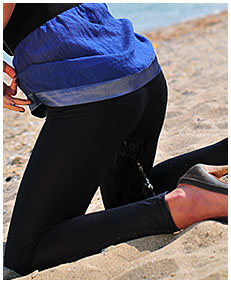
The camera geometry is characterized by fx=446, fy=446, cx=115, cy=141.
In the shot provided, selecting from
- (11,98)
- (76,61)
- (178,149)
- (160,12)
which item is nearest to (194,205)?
(76,61)

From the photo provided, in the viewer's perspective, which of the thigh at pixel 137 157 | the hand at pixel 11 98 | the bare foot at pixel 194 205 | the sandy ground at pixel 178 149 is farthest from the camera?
the thigh at pixel 137 157

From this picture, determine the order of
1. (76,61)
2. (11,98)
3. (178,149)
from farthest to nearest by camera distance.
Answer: (178,149) < (11,98) < (76,61)

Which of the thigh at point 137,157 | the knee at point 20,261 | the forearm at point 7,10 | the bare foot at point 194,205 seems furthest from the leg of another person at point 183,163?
A: the forearm at point 7,10

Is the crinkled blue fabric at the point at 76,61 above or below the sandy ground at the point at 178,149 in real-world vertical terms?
above

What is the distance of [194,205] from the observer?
1551mm

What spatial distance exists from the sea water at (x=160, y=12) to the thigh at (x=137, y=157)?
334 inches

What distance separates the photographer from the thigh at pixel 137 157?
1830mm

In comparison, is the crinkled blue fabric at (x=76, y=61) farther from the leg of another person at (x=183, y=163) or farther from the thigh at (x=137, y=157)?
the leg of another person at (x=183, y=163)

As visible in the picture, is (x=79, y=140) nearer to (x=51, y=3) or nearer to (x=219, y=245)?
(x=51, y=3)

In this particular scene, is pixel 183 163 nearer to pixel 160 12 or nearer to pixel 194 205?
pixel 194 205

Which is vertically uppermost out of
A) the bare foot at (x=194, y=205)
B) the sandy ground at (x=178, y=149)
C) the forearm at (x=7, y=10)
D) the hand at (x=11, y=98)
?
the forearm at (x=7, y=10)

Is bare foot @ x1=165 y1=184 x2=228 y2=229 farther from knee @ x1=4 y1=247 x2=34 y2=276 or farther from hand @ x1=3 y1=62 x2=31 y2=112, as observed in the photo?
hand @ x1=3 y1=62 x2=31 y2=112

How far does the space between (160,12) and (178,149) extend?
10640mm

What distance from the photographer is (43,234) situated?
5.24 feet
